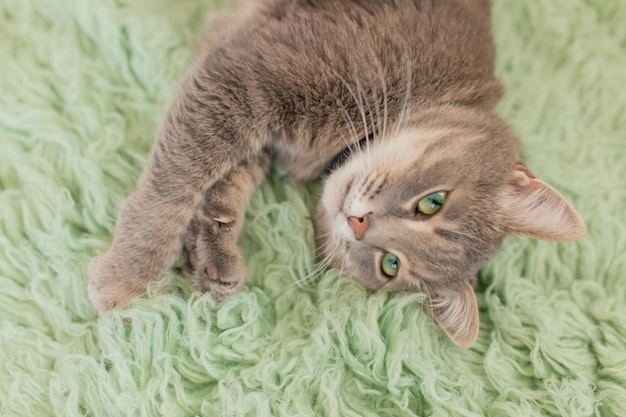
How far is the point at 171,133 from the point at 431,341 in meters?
0.70

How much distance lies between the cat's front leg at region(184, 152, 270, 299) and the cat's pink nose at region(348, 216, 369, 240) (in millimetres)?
258

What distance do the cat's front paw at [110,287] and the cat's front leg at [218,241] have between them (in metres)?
0.13

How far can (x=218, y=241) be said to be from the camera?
1195 mm

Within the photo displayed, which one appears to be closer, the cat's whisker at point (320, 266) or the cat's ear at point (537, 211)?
the cat's ear at point (537, 211)

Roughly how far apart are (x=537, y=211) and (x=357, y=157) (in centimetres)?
38

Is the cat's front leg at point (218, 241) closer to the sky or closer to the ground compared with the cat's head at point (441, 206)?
closer to the ground

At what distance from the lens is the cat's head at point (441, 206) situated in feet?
3.63

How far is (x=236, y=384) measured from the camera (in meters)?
1.11

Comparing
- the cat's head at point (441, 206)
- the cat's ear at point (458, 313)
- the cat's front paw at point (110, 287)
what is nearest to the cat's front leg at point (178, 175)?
the cat's front paw at point (110, 287)

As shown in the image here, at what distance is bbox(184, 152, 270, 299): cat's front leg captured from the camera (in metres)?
1.18

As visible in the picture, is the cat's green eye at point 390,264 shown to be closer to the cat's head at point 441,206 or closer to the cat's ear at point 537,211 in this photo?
the cat's head at point 441,206

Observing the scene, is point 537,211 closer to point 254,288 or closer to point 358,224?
point 358,224

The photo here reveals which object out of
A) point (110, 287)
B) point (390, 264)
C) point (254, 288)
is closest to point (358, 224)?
point (390, 264)

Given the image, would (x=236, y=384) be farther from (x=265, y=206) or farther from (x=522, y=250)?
(x=522, y=250)
